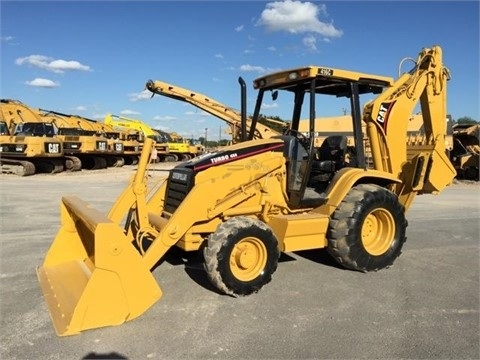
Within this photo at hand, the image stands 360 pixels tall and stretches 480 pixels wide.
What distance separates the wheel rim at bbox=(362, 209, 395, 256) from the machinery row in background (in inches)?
666

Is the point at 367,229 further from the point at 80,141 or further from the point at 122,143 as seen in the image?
the point at 122,143

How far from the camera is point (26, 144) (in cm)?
2194

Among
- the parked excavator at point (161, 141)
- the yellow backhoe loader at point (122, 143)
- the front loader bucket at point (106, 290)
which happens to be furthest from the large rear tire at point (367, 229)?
the parked excavator at point (161, 141)

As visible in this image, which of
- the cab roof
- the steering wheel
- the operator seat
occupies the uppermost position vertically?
the cab roof

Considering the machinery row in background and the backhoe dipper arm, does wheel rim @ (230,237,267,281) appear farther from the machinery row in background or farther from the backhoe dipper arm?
the machinery row in background

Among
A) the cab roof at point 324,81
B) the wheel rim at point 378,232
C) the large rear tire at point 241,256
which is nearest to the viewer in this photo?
the large rear tire at point 241,256

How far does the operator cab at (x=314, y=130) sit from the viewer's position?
19.3 feet

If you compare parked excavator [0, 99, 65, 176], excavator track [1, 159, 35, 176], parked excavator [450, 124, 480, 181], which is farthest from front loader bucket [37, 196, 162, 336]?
parked excavator [450, 124, 480, 181]

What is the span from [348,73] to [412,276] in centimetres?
263

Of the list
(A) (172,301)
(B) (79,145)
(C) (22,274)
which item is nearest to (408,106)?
(A) (172,301)

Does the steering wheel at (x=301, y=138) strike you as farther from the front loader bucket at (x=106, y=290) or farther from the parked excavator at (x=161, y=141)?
the parked excavator at (x=161, y=141)

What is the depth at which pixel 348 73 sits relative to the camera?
608 cm

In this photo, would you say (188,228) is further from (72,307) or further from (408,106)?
(408,106)

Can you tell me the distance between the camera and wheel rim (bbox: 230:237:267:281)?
4973 millimetres
